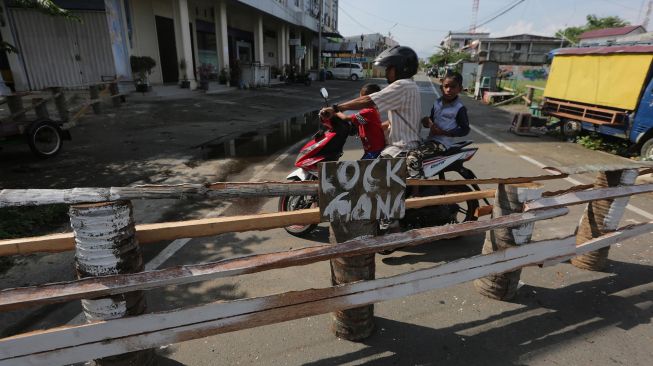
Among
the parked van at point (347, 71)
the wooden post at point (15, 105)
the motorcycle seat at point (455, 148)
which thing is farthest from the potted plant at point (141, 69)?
the parked van at point (347, 71)

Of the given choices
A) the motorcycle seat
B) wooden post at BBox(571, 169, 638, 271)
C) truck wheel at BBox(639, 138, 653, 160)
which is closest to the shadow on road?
wooden post at BBox(571, 169, 638, 271)

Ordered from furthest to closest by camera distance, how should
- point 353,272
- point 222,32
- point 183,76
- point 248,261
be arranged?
1. point 222,32
2. point 183,76
3. point 353,272
4. point 248,261

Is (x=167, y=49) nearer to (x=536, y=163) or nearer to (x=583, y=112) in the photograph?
(x=536, y=163)

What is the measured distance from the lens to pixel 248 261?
191 centimetres

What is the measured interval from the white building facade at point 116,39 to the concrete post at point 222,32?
5cm

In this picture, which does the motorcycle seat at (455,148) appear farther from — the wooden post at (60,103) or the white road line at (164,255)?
the wooden post at (60,103)

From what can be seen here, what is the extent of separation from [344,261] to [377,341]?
706 millimetres

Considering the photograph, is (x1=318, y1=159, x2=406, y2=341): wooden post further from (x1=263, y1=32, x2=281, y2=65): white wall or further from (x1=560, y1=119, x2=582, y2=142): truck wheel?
(x1=263, y1=32, x2=281, y2=65): white wall

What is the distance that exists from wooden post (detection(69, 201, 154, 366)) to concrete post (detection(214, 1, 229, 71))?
68.4 feet

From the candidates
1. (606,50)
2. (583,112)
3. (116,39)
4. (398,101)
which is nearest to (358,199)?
(398,101)

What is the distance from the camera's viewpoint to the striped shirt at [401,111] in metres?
3.10

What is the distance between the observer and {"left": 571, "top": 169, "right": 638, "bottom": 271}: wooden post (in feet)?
10.2

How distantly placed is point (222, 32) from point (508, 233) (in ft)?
68.7

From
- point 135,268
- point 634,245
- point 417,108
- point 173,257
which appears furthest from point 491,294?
point 173,257
